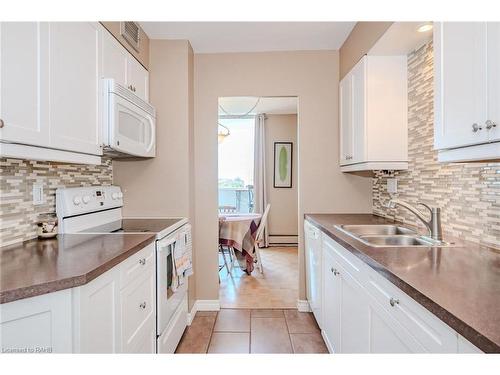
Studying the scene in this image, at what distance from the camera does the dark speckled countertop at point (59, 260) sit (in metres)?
0.87

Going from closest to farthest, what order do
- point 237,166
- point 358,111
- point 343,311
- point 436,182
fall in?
1. point 343,311
2. point 436,182
3. point 358,111
4. point 237,166

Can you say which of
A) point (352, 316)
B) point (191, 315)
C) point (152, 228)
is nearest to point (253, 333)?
point (191, 315)

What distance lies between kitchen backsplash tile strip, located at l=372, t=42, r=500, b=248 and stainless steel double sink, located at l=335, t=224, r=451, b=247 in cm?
15

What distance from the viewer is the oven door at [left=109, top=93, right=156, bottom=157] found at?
169 centimetres

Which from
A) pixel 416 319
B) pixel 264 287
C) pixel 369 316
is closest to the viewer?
pixel 416 319

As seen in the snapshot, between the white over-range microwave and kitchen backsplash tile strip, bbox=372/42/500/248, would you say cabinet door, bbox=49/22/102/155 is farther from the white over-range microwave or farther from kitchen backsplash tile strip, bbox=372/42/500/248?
kitchen backsplash tile strip, bbox=372/42/500/248

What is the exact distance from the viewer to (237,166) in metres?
5.48

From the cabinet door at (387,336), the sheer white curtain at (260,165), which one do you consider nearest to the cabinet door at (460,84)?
the cabinet door at (387,336)

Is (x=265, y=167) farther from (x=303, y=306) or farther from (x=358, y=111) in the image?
(x=358, y=111)

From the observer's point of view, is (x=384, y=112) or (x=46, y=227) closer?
(x=46, y=227)

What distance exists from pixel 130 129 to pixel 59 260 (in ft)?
3.49

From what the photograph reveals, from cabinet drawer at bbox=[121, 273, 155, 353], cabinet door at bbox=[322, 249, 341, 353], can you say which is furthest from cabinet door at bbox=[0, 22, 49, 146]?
cabinet door at bbox=[322, 249, 341, 353]


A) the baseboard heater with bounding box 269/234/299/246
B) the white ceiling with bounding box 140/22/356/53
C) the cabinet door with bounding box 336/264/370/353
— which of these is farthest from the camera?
the baseboard heater with bounding box 269/234/299/246
